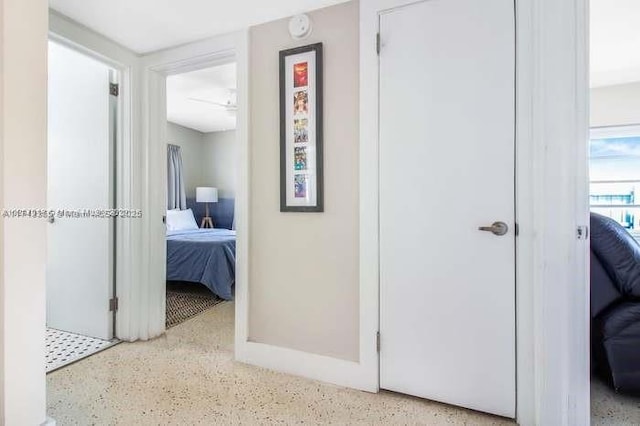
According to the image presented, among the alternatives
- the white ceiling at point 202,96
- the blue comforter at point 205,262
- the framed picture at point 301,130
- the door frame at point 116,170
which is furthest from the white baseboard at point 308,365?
the white ceiling at point 202,96

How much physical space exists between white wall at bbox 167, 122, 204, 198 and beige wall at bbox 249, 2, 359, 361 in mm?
4258

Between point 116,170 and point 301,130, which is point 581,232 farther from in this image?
point 116,170

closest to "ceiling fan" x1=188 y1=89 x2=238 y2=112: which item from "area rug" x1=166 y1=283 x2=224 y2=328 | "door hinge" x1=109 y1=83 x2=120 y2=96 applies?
"door hinge" x1=109 y1=83 x2=120 y2=96

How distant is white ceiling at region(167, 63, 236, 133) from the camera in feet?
11.1

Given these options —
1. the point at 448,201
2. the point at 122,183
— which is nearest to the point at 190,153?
the point at 122,183

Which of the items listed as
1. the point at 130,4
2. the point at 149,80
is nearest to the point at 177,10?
the point at 130,4

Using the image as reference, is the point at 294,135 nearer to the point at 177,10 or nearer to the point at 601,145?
the point at 177,10

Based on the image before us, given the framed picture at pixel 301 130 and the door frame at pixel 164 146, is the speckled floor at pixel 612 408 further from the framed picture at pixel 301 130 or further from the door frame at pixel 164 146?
the door frame at pixel 164 146

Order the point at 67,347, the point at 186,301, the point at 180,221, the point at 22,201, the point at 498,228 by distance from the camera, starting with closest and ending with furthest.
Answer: the point at 22,201 < the point at 498,228 < the point at 67,347 < the point at 186,301 < the point at 180,221

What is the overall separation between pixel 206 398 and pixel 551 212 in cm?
176

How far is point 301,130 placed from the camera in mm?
1825

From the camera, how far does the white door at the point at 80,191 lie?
7.37 ft

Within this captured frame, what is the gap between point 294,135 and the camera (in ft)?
6.04

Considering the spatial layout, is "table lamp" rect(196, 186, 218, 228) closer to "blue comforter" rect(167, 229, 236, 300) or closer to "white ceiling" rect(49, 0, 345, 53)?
"blue comforter" rect(167, 229, 236, 300)
